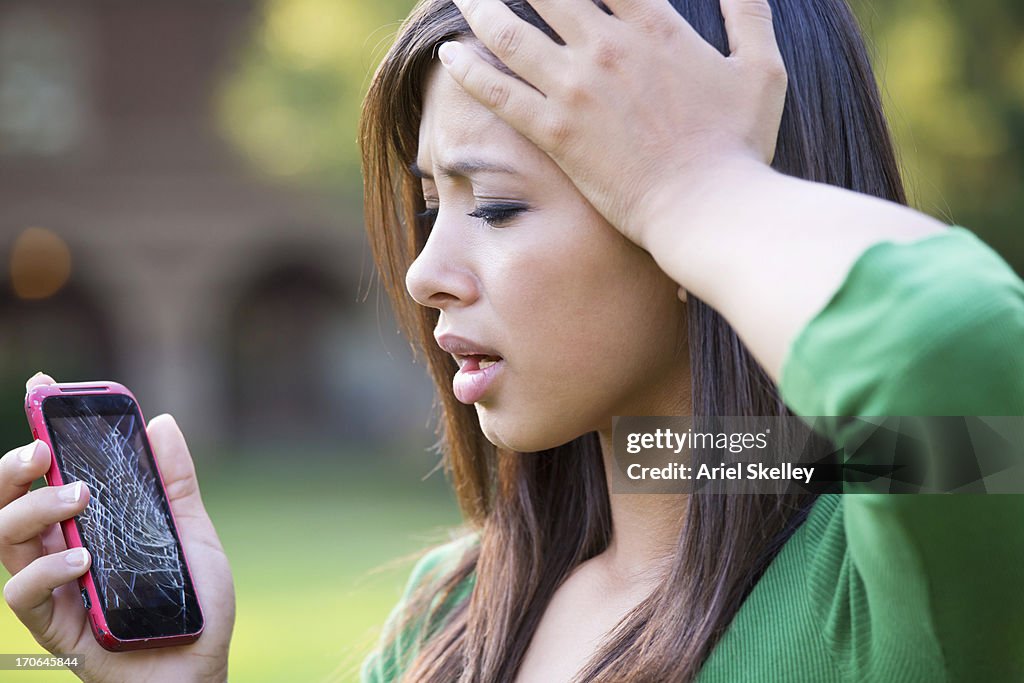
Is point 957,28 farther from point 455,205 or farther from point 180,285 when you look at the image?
point 180,285

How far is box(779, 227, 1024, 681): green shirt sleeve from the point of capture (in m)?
1.05

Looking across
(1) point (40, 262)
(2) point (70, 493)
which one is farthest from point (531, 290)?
(1) point (40, 262)

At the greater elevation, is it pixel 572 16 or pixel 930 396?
pixel 572 16

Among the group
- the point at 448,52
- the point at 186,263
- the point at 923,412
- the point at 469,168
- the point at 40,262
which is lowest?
the point at 923,412

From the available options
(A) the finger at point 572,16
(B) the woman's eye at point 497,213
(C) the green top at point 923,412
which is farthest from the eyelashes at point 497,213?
(C) the green top at point 923,412

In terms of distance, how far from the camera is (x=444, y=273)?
167 cm

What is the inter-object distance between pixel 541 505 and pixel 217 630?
618 millimetres

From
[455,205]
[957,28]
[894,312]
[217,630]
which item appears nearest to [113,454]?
[217,630]

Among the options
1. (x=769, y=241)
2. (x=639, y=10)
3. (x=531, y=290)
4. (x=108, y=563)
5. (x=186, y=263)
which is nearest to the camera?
(x=769, y=241)

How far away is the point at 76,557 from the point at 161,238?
68.4 feet

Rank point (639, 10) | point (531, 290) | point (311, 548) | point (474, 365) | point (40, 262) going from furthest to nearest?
point (40, 262) → point (311, 548) → point (474, 365) → point (531, 290) → point (639, 10)

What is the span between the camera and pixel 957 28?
1072 cm

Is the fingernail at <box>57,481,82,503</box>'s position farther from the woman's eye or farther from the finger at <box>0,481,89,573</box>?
the woman's eye

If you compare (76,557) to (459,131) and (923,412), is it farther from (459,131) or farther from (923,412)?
(923,412)
